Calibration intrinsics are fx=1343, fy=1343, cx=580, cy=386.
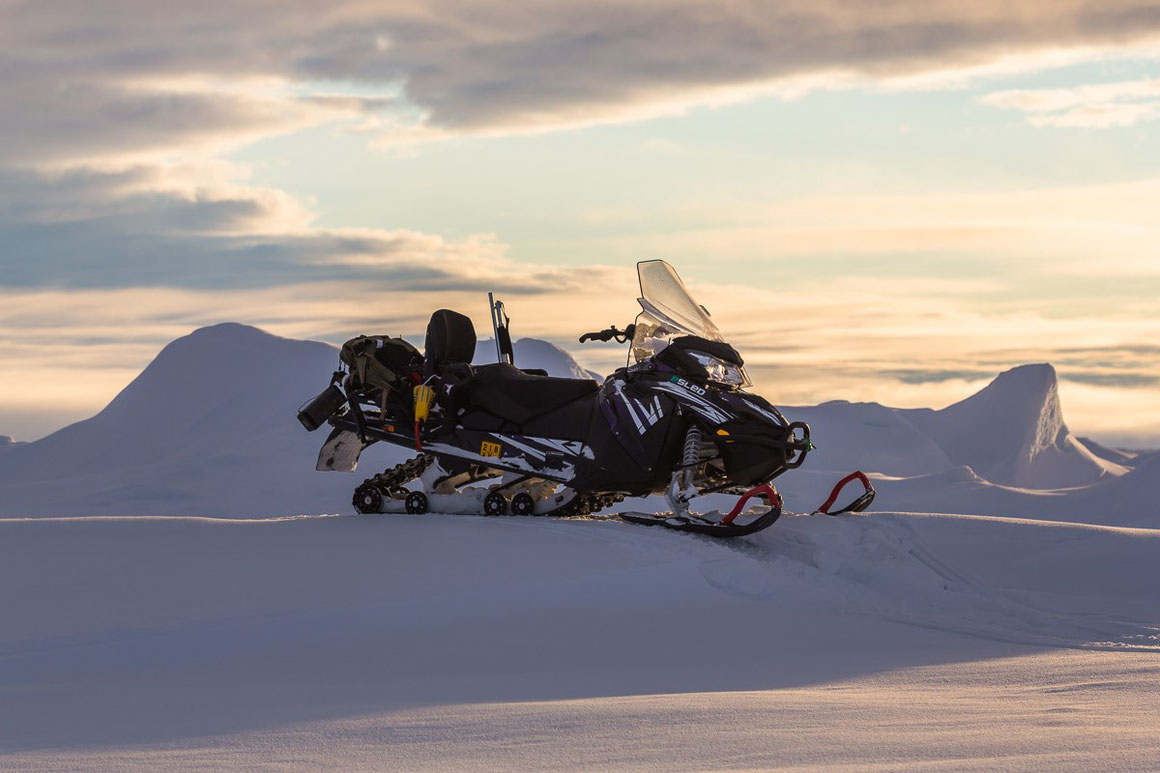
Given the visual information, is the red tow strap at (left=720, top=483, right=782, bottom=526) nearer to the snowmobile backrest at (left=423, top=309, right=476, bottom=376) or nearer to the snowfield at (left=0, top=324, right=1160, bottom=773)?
the snowfield at (left=0, top=324, right=1160, bottom=773)

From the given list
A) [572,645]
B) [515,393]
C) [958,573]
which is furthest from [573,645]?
[958,573]

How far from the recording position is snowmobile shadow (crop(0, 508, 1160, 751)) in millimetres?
8445

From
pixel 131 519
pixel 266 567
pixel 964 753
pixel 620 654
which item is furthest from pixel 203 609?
pixel 964 753

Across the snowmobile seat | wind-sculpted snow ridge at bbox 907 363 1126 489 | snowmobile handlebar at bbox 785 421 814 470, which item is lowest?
wind-sculpted snow ridge at bbox 907 363 1126 489

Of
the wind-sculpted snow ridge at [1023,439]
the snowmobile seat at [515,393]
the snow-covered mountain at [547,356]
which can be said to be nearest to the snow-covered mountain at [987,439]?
the wind-sculpted snow ridge at [1023,439]

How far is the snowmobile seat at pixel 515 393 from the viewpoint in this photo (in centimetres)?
1409

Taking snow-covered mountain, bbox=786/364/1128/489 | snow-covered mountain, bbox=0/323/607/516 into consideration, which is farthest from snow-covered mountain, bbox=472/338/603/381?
snow-covered mountain, bbox=786/364/1128/489

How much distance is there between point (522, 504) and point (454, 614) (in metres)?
3.28

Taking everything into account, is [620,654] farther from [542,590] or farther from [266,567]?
[266,567]

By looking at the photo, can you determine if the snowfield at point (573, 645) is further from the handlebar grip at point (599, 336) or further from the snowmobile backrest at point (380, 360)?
the handlebar grip at point (599, 336)

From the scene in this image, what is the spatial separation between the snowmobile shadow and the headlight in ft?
5.13

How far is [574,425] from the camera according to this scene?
1388cm

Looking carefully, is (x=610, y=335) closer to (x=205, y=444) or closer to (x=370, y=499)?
(x=370, y=499)

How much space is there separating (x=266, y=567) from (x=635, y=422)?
393cm
